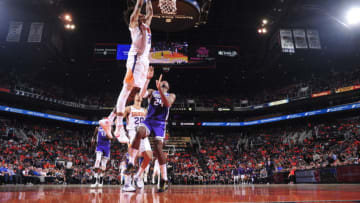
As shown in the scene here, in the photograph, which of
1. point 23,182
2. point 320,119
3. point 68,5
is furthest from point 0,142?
point 320,119

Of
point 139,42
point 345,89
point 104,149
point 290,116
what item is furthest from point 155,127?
point 290,116

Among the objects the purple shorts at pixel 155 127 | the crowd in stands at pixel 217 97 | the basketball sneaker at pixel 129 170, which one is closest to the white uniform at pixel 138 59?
the purple shorts at pixel 155 127

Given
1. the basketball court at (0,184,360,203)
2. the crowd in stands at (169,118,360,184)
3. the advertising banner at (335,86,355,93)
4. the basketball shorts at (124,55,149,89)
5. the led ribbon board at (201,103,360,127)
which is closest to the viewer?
the basketball court at (0,184,360,203)

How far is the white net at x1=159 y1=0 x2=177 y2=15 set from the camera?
10.6m

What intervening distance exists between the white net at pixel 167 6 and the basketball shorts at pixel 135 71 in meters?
7.69

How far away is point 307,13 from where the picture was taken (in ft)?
61.5

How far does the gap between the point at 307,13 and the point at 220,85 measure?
1384 cm

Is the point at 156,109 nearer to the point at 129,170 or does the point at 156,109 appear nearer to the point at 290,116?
the point at 129,170

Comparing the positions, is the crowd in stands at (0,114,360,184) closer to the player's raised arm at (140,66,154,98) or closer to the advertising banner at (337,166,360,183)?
the advertising banner at (337,166,360,183)

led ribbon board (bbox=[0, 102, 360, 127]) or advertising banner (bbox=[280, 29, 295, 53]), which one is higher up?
advertising banner (bbox=[280, 29, 295, 53])

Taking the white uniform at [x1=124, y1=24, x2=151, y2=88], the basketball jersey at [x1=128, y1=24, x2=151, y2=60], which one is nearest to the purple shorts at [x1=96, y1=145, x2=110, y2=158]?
the white uniform at [x1=124, y1=24, x2=151, y2=88]

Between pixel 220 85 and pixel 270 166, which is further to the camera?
pixel 220 85

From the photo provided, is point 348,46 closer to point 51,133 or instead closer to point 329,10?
point 329,10

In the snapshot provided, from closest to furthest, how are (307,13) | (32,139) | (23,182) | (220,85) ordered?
(23,182) → (307,13) → (32,139) → (220,85)
